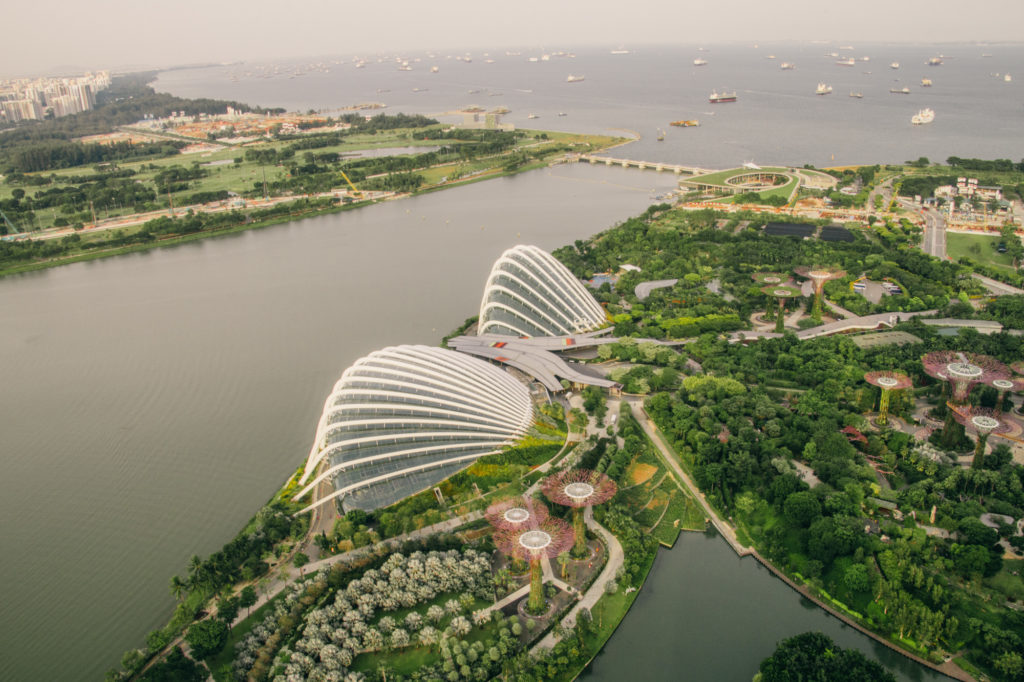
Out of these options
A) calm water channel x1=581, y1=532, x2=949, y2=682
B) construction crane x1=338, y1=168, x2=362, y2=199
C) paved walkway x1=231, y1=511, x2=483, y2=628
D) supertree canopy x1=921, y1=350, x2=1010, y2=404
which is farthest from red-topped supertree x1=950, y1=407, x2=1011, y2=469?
construction crane x1=338, y1=168, x2=362, y2=199

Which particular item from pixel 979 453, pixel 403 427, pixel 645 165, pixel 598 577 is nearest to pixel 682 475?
pixel 598 577

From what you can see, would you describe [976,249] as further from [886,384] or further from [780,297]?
[886,384]

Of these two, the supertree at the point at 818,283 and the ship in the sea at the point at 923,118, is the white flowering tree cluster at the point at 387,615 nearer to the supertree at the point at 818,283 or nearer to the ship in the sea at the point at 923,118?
the supertree at the point at 818,283

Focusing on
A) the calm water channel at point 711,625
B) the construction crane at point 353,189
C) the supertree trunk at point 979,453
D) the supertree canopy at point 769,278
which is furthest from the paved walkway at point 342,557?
the construction crane at point 353,189

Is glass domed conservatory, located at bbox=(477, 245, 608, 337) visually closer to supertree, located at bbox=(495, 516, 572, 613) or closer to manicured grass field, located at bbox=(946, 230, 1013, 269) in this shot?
supertree, located at bbox=(495, 516, 572, 613)

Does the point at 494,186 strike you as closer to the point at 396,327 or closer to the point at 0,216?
the point at 396,327
